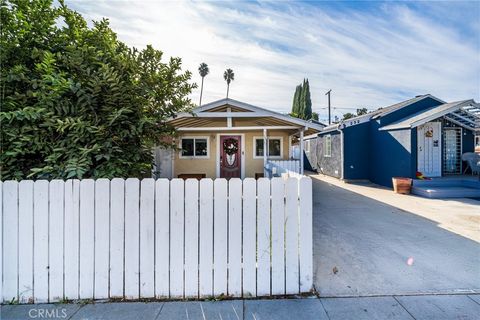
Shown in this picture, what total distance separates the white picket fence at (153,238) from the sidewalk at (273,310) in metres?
0.11

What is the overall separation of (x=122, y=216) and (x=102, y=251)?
0.40 m

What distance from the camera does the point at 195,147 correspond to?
432 inches

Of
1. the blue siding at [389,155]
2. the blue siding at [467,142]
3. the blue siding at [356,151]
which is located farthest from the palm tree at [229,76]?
the blue siding at [467,142]

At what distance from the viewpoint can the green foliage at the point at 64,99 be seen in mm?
2684

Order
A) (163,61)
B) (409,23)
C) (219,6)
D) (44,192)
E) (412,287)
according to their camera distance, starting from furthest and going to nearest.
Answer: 1. (409,23)
2. (219,6)
3. (163,61)
4. (412,287)
5. (44,192)

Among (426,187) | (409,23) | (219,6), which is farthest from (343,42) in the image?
(426,187)

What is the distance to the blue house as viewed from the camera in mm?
9666

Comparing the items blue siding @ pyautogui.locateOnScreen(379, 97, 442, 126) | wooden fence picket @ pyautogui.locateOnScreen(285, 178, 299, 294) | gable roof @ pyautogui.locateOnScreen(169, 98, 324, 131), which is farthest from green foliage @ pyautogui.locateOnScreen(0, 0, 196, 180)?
blue siding @ pyautogui.locateOnScreen(379, 97, 442, 126)

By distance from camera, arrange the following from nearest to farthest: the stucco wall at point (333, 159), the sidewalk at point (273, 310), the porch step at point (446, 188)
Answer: the sidewalk at point (273, 310)
the porch step at point (446, 188)
the stucco wall at point (333, 159)

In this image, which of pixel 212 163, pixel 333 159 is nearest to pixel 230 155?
pixel 212 163

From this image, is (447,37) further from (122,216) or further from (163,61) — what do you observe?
(122,216)

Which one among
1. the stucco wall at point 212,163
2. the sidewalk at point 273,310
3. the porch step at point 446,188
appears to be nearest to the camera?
the sidewalk at point 273,310

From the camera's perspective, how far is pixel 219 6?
5.05m

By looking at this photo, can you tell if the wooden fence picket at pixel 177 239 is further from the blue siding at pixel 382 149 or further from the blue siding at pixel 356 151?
the blue siding at pixel 356 151
